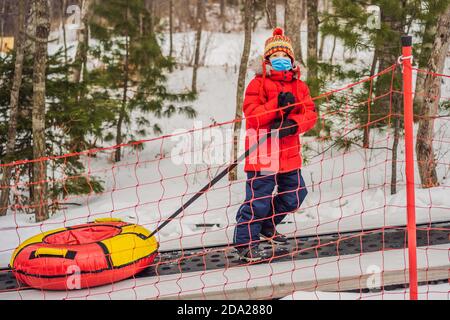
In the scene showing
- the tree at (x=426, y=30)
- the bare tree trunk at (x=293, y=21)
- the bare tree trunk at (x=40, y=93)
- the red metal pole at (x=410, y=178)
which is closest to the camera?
the red metal pole at (x=410, y=178)

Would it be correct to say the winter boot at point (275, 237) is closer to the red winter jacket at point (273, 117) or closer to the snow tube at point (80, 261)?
the red winter jacket at point (273, 117)

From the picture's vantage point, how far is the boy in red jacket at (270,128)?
3574mm

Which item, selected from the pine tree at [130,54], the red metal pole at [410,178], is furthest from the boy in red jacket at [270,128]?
the pine tree at [130,54]

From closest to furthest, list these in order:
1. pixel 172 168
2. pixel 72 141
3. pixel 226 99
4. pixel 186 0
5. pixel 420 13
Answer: pixel 420 13 → pixel 72 141 → pixel 172 168 → pixel 226 99 → pixel 186 0

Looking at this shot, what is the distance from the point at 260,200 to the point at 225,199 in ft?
8.98

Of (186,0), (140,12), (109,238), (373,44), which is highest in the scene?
(186,0)

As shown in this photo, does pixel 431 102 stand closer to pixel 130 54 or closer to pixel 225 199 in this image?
pixel 225 199

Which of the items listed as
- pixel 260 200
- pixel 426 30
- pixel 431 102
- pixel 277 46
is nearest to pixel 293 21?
pixel 426 30

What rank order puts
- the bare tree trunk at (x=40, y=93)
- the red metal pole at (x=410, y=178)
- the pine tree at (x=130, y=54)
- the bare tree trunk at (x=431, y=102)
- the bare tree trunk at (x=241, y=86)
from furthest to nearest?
the pine tree at (x=130, y=54), the bare tree trunk at (x=241, y=86), the bare tree trunk at (x=40, y=93), the bare tree trunk at (x=431, y=102), the red metal pole at (x=410, y=178)

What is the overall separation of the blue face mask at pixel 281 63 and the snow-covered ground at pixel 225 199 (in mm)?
884

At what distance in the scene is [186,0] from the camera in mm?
23688
